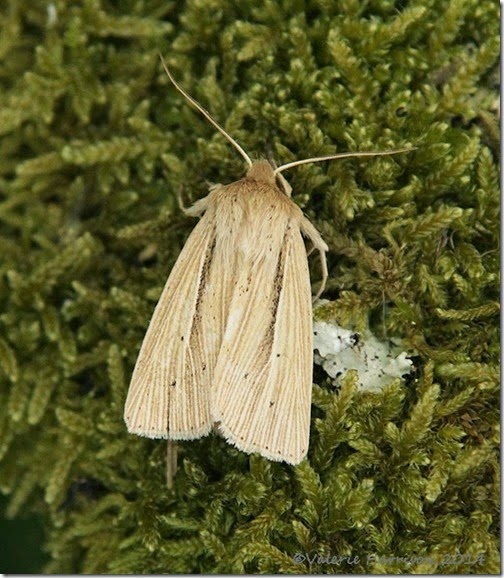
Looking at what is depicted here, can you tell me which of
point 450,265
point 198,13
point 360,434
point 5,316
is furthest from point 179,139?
point 360,434

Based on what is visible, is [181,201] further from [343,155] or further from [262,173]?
[343,155]

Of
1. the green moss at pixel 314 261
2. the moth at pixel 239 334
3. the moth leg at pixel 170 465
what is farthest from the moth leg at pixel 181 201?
the moth leg at pixel 170 465

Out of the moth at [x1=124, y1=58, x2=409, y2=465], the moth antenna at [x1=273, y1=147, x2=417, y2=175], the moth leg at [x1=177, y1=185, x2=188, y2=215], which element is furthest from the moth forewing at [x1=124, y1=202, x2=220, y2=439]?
the moth antenna at [x1=273, y1=147, x2=417, y2=175]

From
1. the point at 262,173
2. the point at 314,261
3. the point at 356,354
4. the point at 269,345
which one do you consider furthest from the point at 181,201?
the point at 356,354

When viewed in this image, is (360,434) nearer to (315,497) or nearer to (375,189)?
(315,497)

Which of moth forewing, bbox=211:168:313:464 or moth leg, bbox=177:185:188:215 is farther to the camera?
moth leg, bbox=177:185:188:215

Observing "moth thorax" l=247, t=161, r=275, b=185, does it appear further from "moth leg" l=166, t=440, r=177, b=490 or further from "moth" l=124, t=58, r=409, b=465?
"moth leg" l=166, t=440, r=177, b=490
